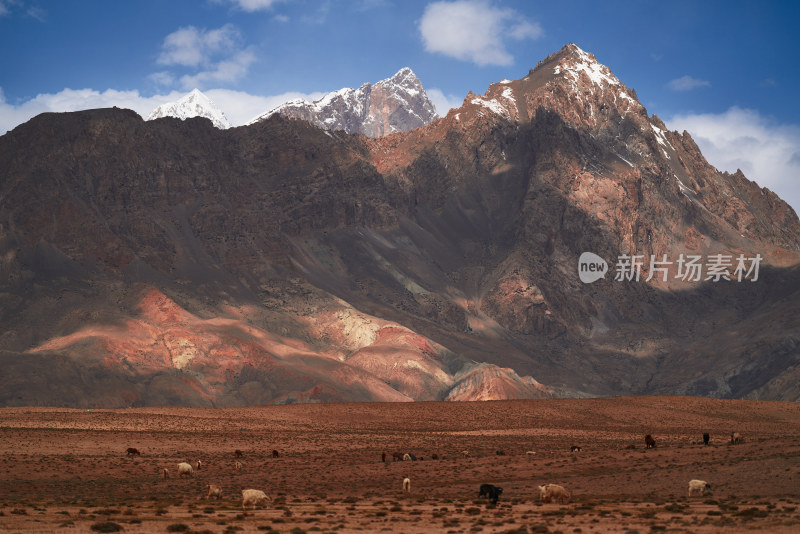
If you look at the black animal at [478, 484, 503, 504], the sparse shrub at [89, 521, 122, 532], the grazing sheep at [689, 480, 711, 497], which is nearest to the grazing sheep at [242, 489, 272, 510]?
the sparse shrub at [89, 521, 122, 532]

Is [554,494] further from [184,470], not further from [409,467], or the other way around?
[184,470]

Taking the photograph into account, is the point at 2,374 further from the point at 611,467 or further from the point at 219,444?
the point at 611,467

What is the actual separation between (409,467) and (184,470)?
640 inches

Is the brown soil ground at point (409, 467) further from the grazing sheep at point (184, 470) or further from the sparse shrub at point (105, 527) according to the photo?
the grazing sheep at point (184, 470)

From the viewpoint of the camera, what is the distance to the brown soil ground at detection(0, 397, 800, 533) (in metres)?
41.3

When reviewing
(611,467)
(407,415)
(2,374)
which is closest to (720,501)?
(611,467)

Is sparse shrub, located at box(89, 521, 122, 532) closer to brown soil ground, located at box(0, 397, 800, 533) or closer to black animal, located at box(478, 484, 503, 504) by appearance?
brown soil ground, located at box(0, 397, 800, 533)

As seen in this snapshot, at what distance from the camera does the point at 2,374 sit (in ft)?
561

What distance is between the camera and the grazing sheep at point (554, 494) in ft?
159

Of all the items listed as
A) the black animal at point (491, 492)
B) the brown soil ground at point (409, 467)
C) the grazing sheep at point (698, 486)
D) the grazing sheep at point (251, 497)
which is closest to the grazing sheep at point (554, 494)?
the brown soil ground at point (409, 467)

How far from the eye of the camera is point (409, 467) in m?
68.9

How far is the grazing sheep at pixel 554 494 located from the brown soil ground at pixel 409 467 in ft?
2.86

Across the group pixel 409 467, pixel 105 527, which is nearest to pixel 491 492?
pixel 105 527

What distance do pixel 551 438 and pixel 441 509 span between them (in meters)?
48.4
